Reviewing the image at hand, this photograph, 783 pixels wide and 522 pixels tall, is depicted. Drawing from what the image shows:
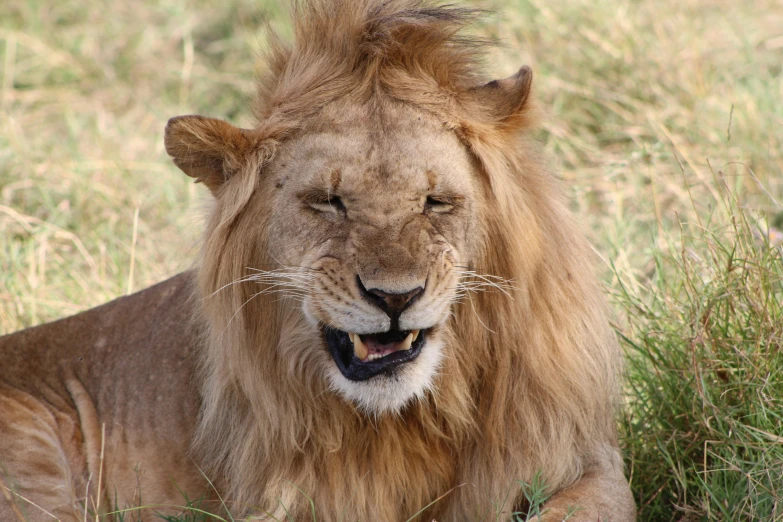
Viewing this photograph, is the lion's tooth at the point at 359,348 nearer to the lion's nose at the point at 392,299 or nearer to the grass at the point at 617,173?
the lion's nose at the point at 392,299

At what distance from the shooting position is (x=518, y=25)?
627 cm

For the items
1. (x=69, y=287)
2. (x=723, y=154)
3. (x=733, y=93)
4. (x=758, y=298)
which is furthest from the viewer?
(x=733, y=93)

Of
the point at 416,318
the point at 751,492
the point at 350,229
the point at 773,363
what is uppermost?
the point at 350,229

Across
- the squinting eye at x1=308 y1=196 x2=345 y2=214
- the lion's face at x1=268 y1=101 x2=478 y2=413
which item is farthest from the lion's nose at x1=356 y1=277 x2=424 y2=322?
the squinting eye at x1=308 y1=196 x2=345 y2=214

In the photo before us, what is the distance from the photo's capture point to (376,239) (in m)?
2.48

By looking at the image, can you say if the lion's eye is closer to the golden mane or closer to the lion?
the lion

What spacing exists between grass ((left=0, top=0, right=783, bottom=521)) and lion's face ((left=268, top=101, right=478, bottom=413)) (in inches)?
28.5

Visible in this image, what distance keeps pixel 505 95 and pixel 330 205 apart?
587 millimetres

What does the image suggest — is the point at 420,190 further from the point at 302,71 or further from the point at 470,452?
the point at 470,452

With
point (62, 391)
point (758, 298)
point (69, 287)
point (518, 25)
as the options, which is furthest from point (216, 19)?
point (758, 298)

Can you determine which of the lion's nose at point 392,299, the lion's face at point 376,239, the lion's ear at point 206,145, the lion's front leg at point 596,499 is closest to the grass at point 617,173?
the lion's front leg at point 596,499

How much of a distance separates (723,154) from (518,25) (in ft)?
5.67

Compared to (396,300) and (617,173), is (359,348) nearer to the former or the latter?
(396,300)

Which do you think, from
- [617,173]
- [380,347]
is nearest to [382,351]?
[380,347]
